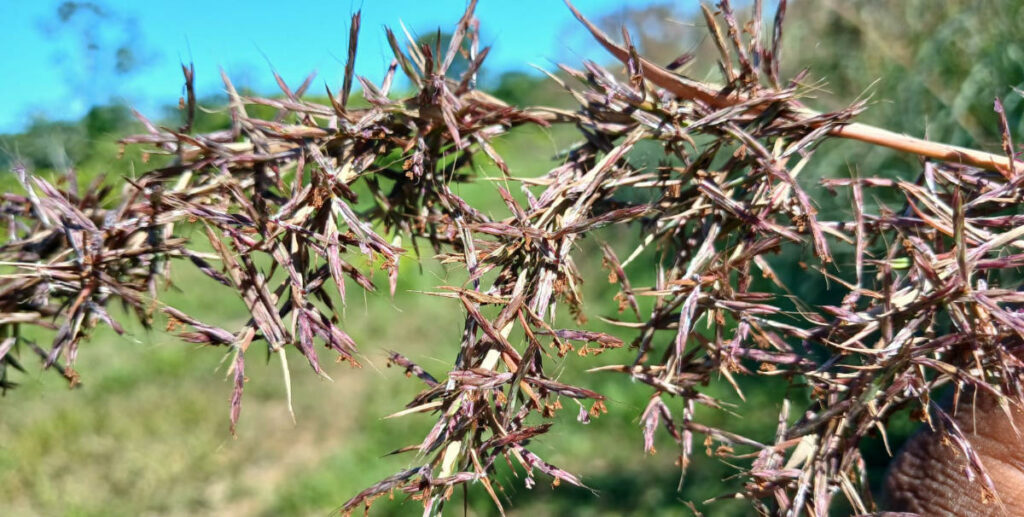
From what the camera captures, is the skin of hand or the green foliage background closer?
the skin of hand

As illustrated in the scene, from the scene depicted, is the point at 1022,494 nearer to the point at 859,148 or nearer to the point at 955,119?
the point at 955,119

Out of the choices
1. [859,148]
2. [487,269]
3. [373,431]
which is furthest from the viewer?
[373,431]

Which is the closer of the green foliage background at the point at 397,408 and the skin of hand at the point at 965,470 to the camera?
the skin of hand at the point at 965,470

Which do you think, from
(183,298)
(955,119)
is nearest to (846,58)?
(955,119)

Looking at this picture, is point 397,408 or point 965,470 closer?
point 965,470
